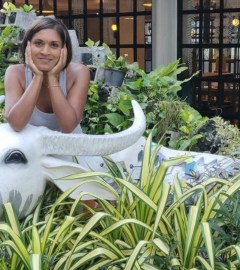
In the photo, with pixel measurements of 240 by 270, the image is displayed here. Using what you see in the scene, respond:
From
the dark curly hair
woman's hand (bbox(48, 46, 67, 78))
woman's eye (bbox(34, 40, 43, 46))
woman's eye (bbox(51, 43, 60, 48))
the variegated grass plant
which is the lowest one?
the variegated grass plant

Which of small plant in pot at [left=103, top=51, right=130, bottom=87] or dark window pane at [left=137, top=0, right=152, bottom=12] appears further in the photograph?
dark window pane at [left=137, top=0, right=152, bottom=12]

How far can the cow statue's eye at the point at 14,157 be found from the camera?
3.01 metres

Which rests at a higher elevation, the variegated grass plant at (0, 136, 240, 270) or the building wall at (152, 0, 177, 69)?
the building wall at (152, 0, 177, 69)

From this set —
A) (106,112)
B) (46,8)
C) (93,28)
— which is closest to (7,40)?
(106,112)

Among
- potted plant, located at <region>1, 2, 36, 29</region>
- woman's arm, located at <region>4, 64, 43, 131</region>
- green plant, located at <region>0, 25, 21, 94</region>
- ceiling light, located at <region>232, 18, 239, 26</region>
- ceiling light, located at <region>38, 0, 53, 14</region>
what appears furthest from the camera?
ceiling light, located at <region>38, 0, 53, 14</region>

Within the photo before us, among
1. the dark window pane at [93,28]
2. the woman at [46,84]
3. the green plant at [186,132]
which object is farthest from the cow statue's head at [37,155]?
the dark window pane at [93,28]

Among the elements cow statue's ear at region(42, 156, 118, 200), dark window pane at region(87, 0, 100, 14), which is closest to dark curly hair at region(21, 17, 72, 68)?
cow statue's ear at region(42, 156, 118, 200)

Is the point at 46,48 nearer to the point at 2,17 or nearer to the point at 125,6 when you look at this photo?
the point at 2,17

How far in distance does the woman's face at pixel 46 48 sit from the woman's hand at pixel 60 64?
19 millimetres

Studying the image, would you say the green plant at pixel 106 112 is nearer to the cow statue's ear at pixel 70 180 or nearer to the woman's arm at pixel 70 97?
the woman's arm at pixel 70 97

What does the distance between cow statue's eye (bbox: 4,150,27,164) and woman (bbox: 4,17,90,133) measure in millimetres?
161

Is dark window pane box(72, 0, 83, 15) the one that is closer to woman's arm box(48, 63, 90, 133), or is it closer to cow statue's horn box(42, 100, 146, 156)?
woman's arm box(48, 63, 90, 133)

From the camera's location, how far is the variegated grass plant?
2.64 metres

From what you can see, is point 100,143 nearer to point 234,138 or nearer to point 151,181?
point 151,181
